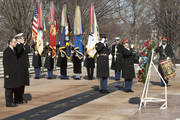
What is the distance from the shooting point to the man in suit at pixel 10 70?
26.5 ft

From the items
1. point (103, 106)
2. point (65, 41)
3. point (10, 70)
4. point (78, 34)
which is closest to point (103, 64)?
point (103, 106)

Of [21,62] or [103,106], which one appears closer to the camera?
[103,106]

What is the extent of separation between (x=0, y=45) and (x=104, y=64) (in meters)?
28.7

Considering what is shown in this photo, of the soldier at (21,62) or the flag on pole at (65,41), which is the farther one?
the flag on pole at (65,41)

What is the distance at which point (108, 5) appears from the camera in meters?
26.4

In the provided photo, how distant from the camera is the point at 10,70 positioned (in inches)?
320

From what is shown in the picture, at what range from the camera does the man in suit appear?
26.5ft

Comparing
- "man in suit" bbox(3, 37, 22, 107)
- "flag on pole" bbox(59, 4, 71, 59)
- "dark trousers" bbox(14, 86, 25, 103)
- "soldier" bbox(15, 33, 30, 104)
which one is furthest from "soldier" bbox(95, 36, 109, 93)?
"flag on pole" bbox(59, 4, 71, 59)

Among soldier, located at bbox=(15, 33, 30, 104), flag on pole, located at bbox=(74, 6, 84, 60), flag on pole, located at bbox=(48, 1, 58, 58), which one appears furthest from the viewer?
flag on pole, located at bbox=(48, 1, 58, 58)

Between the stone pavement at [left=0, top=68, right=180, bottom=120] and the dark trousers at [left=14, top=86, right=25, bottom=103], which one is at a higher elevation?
the dark trousers at [left=14, top=86, right=25, bottom=103]

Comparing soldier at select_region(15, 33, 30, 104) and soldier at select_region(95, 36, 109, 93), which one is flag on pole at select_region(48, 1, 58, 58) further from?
soldier at select_region(15, 33, 30, 104)

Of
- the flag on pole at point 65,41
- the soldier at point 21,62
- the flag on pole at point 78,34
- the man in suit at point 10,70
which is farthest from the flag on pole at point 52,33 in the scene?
the man in suit at point 10,70

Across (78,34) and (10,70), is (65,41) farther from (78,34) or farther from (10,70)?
(10,70)

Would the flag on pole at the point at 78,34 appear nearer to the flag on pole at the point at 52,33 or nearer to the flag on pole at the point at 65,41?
the flag on pole at the point at 65,41
